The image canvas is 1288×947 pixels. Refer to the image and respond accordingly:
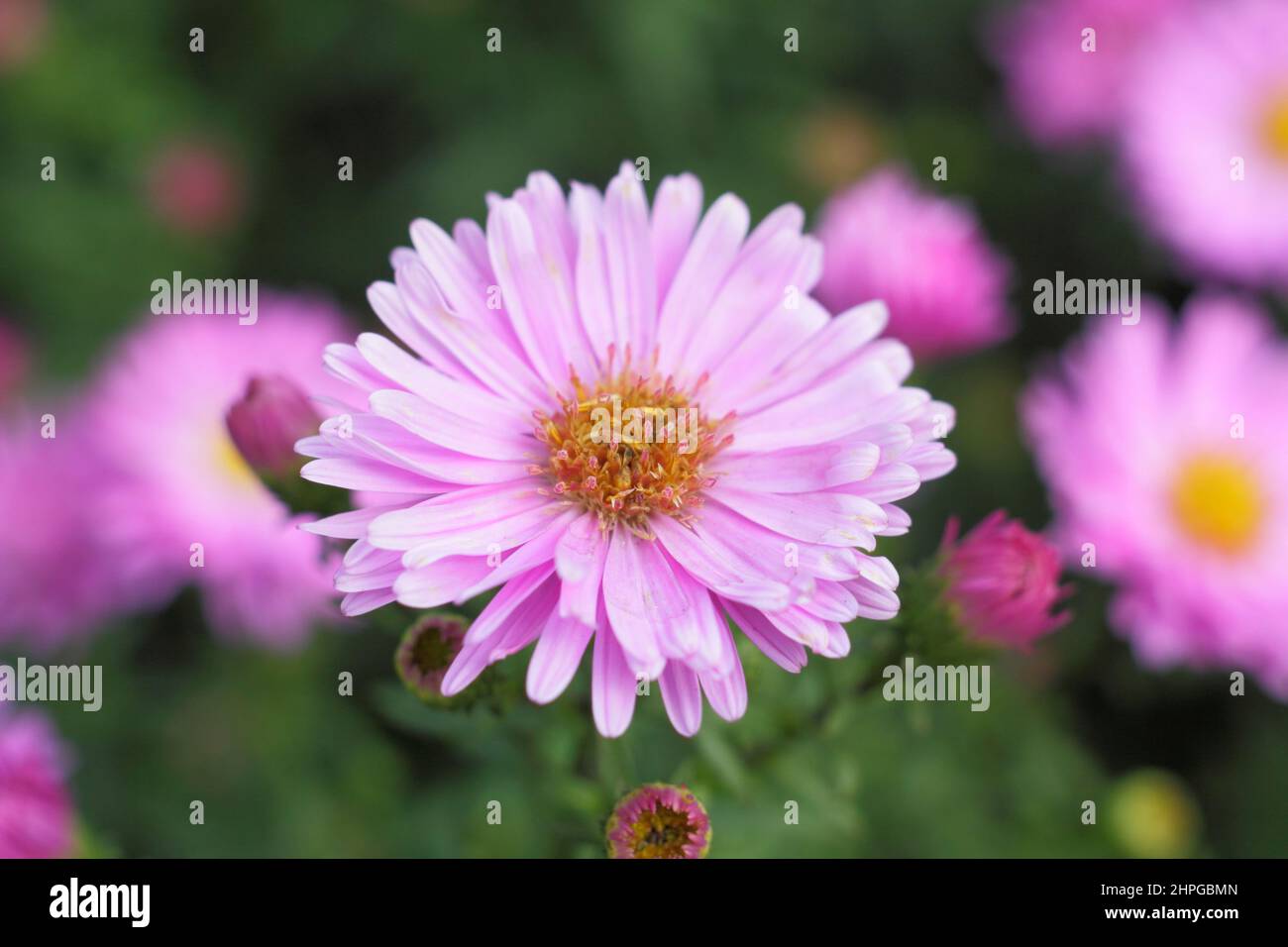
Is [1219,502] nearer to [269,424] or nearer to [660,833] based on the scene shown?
[660,833]

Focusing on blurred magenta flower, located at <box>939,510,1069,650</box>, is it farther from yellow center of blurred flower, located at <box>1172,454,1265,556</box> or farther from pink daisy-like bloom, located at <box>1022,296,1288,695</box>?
yellow center of blurred flower, located at <box>1172,454,1265,556</box>

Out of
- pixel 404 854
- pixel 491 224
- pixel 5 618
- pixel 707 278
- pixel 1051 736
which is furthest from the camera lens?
pixel 1051 736

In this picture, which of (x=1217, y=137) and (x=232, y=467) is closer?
(x=232, y=467)

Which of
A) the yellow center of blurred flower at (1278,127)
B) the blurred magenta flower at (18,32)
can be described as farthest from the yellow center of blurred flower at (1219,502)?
the blurred magenta flower at (18,32)

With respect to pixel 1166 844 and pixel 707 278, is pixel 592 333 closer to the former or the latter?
pixel 707 278

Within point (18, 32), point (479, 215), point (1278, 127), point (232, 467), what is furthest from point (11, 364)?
point (1278, 127)

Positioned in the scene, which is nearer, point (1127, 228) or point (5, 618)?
point (5, 618)
